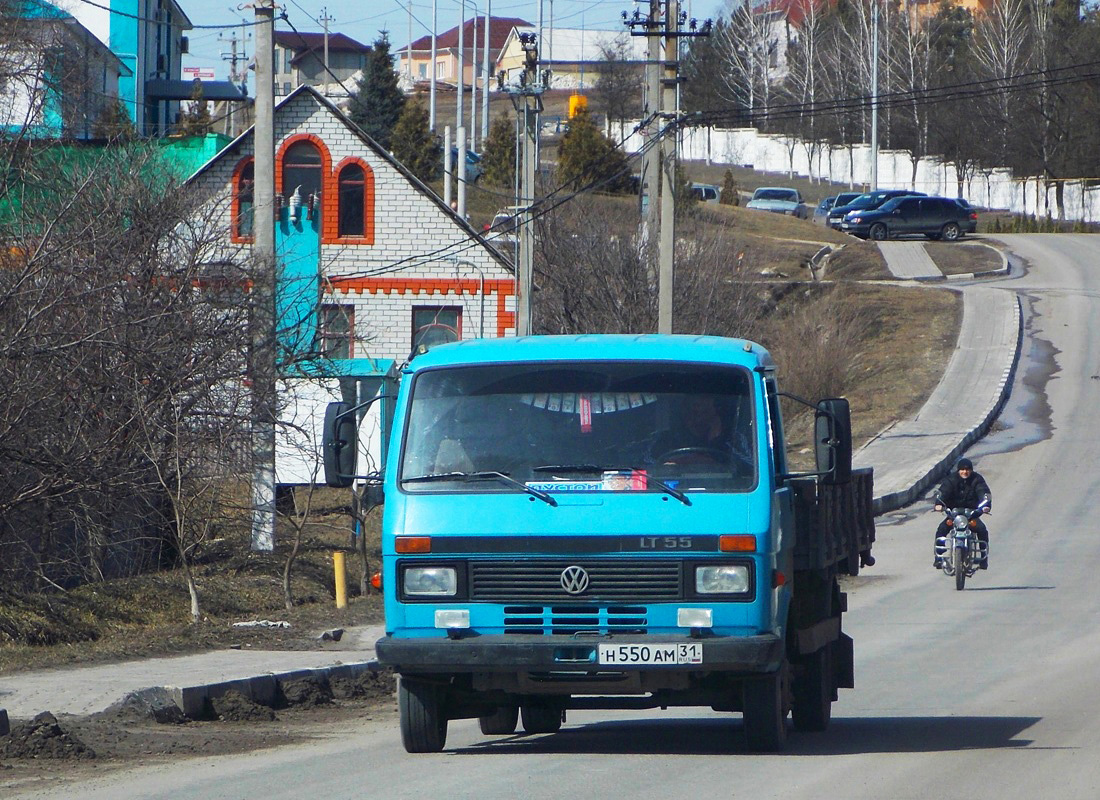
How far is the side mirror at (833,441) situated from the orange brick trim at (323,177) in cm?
3373

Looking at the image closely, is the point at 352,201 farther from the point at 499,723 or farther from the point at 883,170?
the point at 883,170

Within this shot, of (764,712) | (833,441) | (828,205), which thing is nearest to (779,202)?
(828,205)

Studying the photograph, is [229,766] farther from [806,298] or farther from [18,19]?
[806,298]

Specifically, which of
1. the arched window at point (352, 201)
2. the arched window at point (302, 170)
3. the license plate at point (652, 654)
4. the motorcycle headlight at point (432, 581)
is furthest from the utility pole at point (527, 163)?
the license plate at point (652, 654)

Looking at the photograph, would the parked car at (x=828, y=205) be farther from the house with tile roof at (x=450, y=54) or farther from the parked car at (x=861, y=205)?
the house with tile roof at (x=450, y=54)

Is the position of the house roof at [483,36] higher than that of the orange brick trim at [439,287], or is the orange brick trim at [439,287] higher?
the house roof at [483,36]

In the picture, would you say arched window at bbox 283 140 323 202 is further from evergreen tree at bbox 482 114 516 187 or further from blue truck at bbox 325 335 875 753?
blue truck at bbox 325 335 875 753

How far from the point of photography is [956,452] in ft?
98.0

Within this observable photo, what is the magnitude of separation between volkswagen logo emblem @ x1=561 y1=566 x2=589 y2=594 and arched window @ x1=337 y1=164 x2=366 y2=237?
1349 inches

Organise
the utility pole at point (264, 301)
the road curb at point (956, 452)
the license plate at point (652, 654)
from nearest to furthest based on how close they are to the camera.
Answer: the license plate at point (652, 654) < the utility pole at point (264, 301) < the road curb at point (956, 452)

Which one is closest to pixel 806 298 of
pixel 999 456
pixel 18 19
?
pixel 999 456

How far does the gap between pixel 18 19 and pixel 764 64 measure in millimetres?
80261

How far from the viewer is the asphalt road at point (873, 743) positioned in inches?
271

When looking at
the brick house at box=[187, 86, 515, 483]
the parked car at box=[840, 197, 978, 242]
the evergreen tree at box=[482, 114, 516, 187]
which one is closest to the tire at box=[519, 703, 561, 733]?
the brick house at box=[187, 86, 515, 483]
